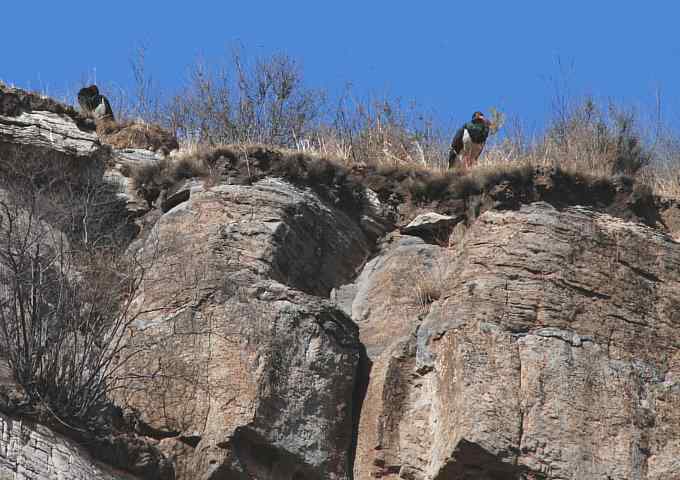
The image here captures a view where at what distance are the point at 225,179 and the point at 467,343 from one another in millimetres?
3769

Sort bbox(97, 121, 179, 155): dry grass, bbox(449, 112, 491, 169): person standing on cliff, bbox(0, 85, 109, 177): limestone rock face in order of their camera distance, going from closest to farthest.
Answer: bbox(0, 85, 109, 177): limestone rock face → bbox(449, 112, 491, 169): person standing on cliff → bbox(97, 121, 179, 155): dry grass

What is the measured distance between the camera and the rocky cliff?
12.6m

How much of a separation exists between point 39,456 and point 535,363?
15.5ft

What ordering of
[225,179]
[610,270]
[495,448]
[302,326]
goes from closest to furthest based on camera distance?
[495,448] → [302,326] → [610,270] → [225,179]

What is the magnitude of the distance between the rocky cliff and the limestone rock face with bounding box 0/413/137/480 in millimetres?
22

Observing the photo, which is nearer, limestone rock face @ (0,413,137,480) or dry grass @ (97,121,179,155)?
limestone rock face @ (0,413,137,480)

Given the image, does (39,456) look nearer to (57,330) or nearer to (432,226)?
(57,330)

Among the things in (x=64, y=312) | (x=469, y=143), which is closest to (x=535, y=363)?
(x=64, y=312)

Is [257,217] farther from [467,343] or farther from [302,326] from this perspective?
[467,343]

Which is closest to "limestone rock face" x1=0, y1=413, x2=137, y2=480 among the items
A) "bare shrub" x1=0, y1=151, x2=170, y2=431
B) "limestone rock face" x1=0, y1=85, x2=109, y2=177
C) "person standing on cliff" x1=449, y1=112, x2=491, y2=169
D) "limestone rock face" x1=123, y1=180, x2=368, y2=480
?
"bare shrub" x1=0, y1=151, x2=170, y2=431

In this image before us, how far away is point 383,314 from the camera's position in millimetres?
14625

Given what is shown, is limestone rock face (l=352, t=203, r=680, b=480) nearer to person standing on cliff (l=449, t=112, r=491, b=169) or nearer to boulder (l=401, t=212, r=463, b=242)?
boulder (l=401, t=212, r=463, b=242)

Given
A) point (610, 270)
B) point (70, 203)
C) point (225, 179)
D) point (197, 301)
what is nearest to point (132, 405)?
point (197, 301)

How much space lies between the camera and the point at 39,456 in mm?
11312
